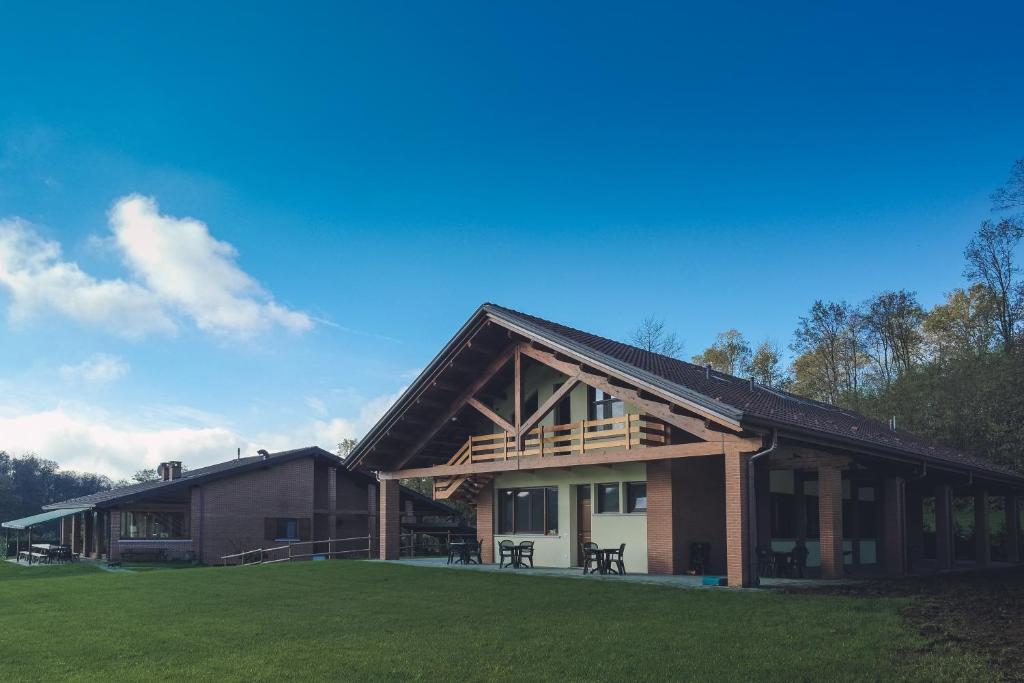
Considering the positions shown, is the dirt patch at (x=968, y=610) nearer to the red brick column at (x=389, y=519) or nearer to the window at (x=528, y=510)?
the window at (x=528, y=510)

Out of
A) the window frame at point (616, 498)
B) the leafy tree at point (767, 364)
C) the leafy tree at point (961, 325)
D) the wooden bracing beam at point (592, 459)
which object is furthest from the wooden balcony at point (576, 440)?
the leafy tree at point (767, 364)

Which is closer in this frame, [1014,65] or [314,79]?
[1014,65]

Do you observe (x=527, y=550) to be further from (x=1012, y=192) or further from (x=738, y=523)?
(x=1012, y=192)

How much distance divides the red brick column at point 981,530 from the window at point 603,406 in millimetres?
11370

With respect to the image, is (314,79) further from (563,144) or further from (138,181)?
(563,144)

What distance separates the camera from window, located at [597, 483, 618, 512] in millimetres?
20562

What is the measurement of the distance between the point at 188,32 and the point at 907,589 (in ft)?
55.1

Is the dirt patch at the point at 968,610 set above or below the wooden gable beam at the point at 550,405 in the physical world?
below

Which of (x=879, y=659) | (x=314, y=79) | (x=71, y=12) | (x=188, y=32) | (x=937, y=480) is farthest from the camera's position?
(x=937, y=480)

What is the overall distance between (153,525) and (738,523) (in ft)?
77.6

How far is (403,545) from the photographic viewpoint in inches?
1291

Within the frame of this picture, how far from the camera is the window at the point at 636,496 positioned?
1989 centimetres

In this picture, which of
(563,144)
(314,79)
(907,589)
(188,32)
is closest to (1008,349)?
(563,144)

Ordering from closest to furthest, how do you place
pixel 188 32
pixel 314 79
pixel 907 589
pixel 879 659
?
pixel 879 659
pixel 907 589
pixel 188 32
pixel 314 79
